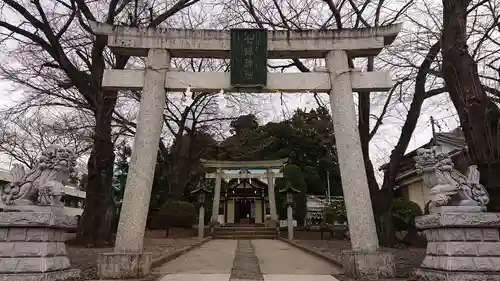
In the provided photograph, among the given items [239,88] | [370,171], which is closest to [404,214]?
[370,171]

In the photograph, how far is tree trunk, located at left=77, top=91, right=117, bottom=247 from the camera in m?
11.3

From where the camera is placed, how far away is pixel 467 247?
16.7 ft

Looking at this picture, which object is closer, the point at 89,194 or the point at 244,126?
the point at 89,194

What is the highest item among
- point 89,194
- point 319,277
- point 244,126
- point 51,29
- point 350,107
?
point 244,126

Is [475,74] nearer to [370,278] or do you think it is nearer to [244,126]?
[370,278]

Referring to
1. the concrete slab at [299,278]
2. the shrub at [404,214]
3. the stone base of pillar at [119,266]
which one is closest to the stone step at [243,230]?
the shrub at [404,214]

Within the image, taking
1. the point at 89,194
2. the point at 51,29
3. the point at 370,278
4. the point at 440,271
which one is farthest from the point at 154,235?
the point at 440,271

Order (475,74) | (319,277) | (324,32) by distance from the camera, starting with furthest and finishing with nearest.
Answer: (324,32) < (475,74) < (319,277)

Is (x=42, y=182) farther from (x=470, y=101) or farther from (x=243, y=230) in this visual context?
(x=243, y=230)

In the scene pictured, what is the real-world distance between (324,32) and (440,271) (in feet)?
16.4

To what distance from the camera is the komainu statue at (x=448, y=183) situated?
17.6 ft

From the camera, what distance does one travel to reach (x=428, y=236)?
221 inches

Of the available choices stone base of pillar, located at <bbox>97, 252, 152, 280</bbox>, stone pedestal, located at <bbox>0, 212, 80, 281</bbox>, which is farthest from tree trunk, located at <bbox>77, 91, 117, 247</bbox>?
stone pedestal, located at <bbox>0, 212, 80, 281</bbox>

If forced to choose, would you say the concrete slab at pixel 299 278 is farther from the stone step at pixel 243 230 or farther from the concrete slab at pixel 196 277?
the stone step at pixel 243 230
